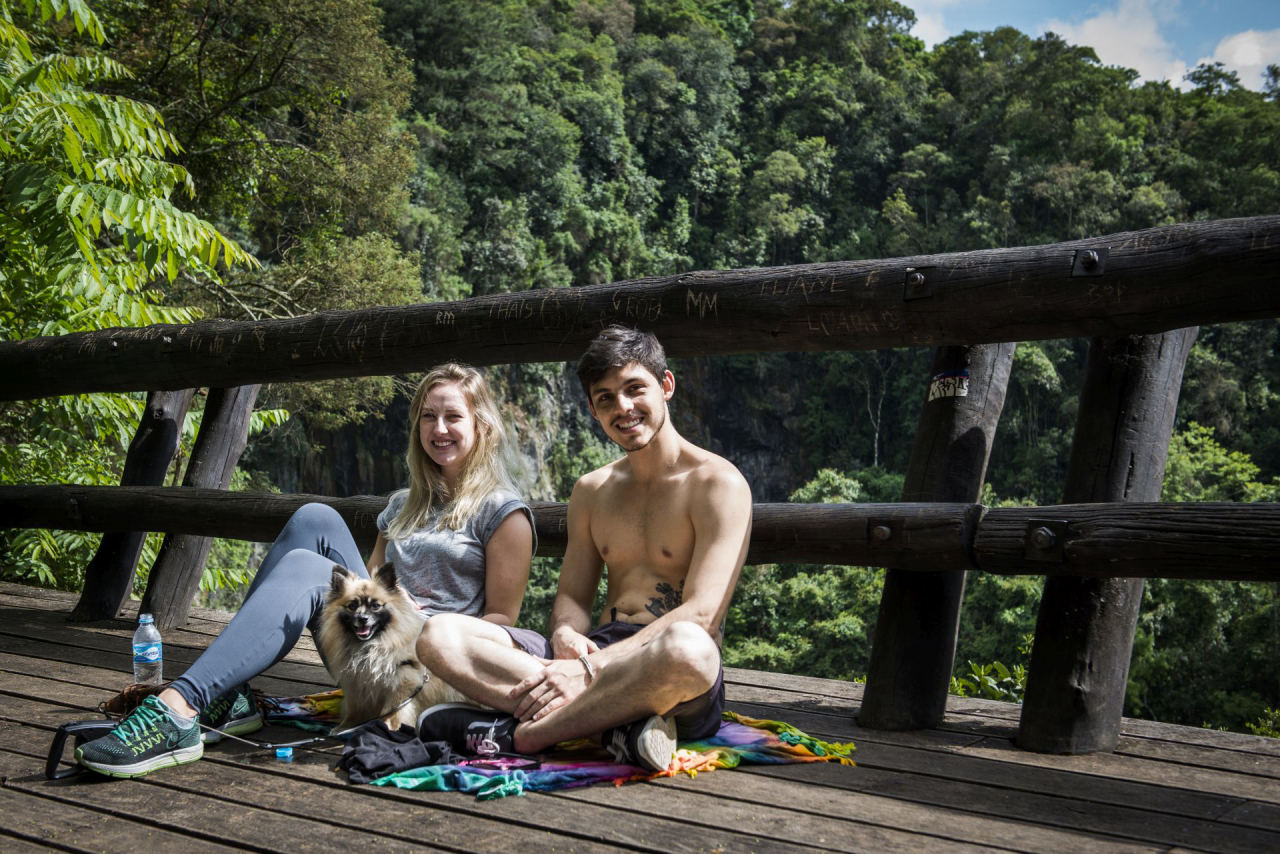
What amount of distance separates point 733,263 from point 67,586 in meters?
39.4

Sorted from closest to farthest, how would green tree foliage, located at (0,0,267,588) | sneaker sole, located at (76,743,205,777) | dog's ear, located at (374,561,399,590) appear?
sneaker sole, located at (76,743,205,777) → dog's ear, located at (374,561,399,590) → green tree foliage, located at (0,0,267,588)

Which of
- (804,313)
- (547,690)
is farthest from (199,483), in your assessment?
(804,313)

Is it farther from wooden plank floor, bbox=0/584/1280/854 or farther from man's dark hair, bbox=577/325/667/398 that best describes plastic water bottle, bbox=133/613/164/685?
man's dark hair, bbox=577/325/667/398

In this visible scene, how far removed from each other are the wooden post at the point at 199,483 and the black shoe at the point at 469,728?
220 cm

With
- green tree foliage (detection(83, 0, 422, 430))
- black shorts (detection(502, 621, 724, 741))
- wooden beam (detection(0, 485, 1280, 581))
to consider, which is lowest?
black shorts (detection(502, 621, 724, 741))

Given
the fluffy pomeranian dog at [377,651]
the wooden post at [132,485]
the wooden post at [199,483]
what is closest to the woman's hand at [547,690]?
the fluffy pomeranian dog at [377,651]

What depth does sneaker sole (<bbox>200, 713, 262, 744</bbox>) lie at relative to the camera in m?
2.48

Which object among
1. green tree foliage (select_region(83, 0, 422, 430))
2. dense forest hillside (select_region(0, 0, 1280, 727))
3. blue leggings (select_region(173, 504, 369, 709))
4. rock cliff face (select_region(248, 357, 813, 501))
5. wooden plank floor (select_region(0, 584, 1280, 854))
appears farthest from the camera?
rock cliff face (select_region(248, 357, 813, 501))

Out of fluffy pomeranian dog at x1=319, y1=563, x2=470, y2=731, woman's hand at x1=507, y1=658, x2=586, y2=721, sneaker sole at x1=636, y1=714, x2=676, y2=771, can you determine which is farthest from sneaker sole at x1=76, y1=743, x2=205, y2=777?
sneaker sole at x1=636, y1=714, x2=676, y2=771

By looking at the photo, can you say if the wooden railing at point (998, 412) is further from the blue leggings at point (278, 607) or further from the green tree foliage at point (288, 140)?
the green tree foliage at point (288, 140)

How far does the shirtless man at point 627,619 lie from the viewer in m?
2.26

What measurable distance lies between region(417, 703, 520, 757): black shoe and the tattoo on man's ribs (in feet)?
1.46

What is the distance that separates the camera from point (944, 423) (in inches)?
111

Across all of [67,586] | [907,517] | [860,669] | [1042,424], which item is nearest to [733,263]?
[1042,424]
